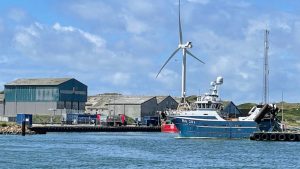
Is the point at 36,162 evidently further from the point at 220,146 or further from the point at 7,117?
the point at 7,117

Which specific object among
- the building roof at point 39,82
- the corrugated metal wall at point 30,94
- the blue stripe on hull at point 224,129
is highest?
the building roof at point 39,82

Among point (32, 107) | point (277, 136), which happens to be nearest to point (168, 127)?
point (32, 107)

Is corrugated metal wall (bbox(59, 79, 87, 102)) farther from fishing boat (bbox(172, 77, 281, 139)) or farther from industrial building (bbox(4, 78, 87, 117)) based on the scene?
fishing boat (bbox(172, 77, 281, 139))

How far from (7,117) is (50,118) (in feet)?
35.5

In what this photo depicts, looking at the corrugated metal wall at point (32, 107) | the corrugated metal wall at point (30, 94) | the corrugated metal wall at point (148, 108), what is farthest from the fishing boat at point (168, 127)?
the corrugated metal wall at point (32, 107)

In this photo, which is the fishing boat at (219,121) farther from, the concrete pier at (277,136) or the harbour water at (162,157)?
the harbour water at (162,157)

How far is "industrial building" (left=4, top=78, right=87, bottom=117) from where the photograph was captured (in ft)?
611

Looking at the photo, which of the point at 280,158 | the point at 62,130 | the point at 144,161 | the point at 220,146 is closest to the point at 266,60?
the point at 220,146

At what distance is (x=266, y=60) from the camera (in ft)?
364

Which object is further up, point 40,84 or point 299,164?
point 40,84

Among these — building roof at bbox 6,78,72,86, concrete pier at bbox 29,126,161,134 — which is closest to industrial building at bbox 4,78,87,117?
building roof at bbox 6,78,72,86

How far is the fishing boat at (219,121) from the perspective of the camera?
108 meters

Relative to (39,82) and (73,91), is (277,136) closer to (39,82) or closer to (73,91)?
(73,91)

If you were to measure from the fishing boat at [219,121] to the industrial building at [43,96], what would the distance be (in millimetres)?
80550
